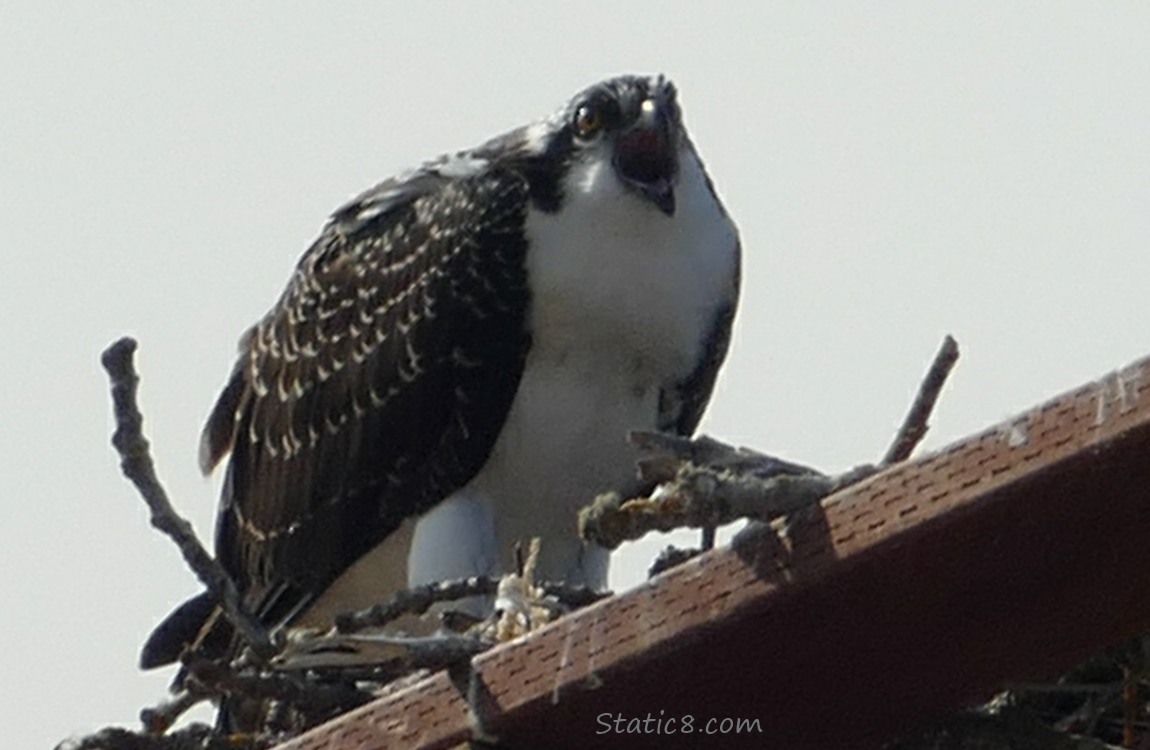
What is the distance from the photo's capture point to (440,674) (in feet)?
13.1

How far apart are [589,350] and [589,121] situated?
1.81 feet

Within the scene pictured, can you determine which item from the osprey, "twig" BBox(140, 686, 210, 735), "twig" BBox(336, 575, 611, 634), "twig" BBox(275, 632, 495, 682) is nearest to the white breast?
the osprey

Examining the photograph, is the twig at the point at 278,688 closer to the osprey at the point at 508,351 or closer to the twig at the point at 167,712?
the twig at the point at 167,712

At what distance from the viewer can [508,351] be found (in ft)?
21.3

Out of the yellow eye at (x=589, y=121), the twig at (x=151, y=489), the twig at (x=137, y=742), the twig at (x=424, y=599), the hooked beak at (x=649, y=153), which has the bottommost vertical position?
the twig at (x=137, y=742)

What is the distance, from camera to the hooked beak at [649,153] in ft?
21.5

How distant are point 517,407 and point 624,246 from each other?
1.53ft

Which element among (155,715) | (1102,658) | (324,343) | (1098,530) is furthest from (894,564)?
(324,343)

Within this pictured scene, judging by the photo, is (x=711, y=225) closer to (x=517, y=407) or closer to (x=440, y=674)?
(x=517, y=407)

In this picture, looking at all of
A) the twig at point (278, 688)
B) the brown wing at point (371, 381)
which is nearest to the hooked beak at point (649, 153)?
the brown wing at point (371, 381)

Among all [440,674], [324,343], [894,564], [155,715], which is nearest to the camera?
[894,564]

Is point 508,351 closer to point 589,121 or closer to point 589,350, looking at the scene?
point 589,350

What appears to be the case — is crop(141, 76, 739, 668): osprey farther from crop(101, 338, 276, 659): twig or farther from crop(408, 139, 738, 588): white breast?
crop(101, 338, 276, 659): twig

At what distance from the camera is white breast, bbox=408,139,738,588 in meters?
6.50
